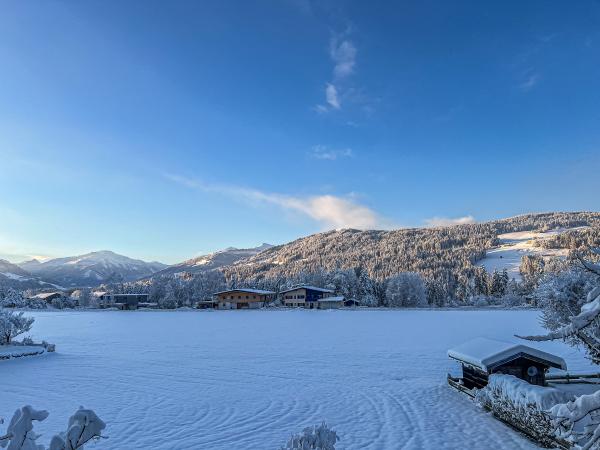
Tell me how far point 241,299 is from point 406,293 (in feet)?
143

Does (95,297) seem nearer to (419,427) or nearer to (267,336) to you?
(267,336)

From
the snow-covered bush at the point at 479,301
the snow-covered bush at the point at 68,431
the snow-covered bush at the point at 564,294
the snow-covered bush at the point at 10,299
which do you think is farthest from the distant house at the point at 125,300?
the snow-covered bush at the point at 68,431

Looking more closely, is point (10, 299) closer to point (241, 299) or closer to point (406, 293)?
point (241, 299)

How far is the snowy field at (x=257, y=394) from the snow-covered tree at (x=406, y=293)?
256 ft

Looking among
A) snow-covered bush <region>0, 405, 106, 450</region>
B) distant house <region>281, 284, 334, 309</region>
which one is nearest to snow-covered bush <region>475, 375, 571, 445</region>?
snow-covered bush <region>0, 405, 106, 450</region>

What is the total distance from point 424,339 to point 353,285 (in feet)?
287

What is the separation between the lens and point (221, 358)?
29.0m

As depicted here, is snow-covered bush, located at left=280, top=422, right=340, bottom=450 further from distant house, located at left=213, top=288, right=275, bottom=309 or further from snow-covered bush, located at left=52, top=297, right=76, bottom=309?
snow-covered bush, located at left=52, top=297, right=76, bottom=309

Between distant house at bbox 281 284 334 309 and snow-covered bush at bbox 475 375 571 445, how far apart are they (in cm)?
9492

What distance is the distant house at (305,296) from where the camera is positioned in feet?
367

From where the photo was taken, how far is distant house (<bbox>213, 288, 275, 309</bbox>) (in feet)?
372

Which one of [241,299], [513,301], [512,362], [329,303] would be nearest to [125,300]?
[241,299]

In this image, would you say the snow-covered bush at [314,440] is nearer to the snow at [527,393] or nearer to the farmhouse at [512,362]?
the snow at [527,393]

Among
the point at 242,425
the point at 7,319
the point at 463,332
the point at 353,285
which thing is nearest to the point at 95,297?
the point at 353,285
